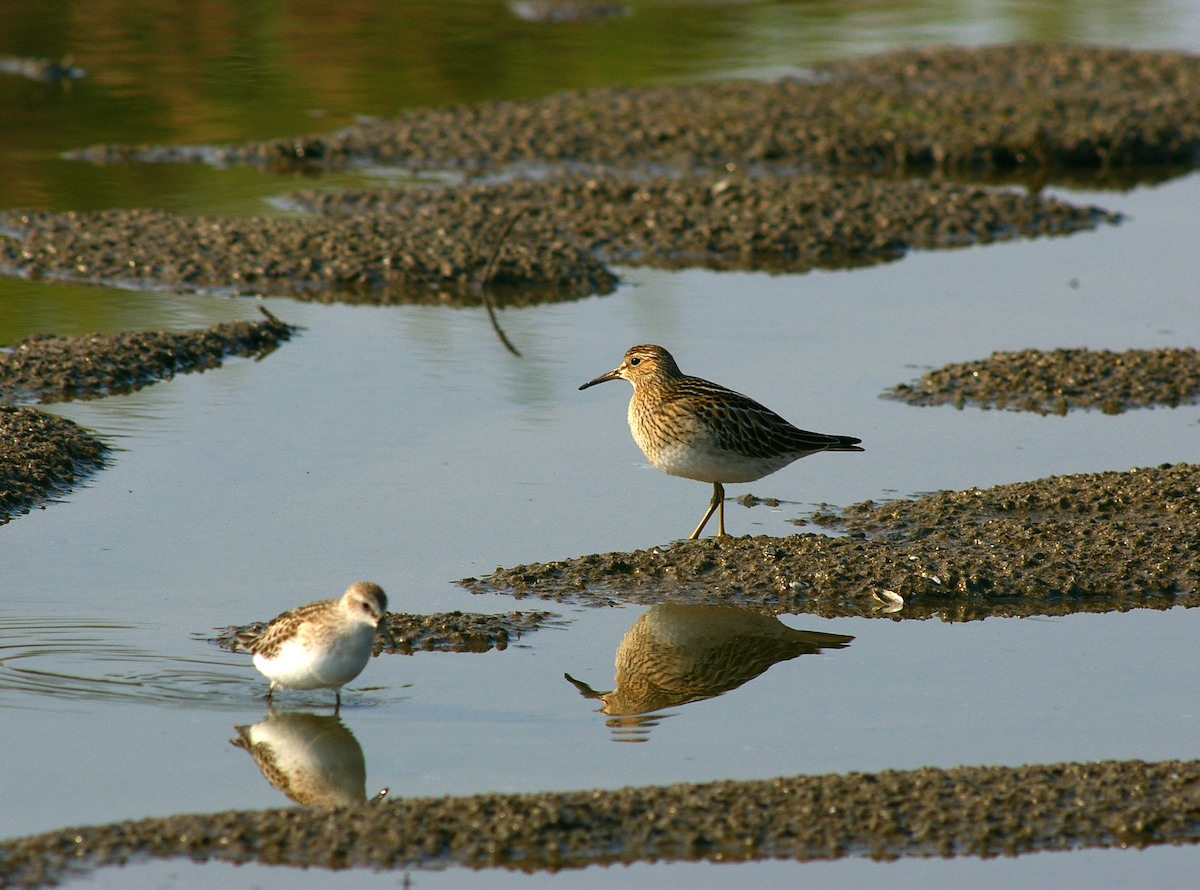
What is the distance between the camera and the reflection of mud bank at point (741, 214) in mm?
15383

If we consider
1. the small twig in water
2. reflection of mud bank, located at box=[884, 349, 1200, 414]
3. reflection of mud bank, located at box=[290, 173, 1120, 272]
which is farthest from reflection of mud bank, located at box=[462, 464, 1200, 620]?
reflection of mud bank, located at box=[290, 173, 1120, 272]

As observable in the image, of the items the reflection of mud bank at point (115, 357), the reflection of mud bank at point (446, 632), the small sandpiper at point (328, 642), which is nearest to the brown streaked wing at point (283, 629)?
the small sandpiper at point (328, 642)

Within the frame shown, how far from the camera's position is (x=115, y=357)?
11461 millimetres

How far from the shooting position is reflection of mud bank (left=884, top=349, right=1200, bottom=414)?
11.4 metres

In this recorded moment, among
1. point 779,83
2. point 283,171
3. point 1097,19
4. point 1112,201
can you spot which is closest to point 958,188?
point 1112,201

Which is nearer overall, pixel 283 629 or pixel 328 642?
pixel 328 642

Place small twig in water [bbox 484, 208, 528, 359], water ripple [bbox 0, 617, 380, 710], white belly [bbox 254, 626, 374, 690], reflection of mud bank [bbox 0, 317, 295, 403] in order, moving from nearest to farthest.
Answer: white belly [bbox 254, 626, 374, 690] < water ripple [bbox 0, 617, 380, 710] < reflection of mud bank [bbox 0, 317, 295, 403] < small twig in water [bbox 484, 208, 528, 359]

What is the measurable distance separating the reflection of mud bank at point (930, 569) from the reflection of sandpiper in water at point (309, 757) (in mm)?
1603

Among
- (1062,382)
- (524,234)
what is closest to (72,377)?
(524,234)

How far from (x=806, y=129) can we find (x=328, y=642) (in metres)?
14.2

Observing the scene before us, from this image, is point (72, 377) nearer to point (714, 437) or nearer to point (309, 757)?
point (714, 437)

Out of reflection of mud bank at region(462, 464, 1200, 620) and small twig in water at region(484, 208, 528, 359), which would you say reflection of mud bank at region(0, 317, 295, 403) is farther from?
reflection of mud bank at region(462, 464, 1200, 620)

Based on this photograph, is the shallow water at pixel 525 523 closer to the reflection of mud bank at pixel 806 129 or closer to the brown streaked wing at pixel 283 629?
the brown streaked wing at pixel 283 629

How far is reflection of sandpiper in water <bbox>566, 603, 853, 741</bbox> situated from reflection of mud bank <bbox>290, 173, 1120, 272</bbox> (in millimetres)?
7642
